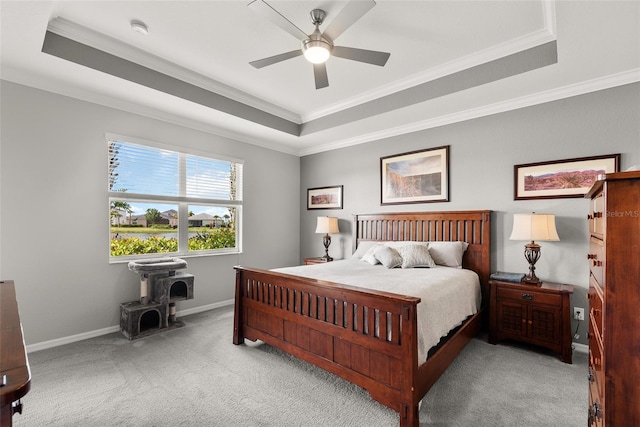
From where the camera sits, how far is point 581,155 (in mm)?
3061

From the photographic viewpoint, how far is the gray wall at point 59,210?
2.88 metres

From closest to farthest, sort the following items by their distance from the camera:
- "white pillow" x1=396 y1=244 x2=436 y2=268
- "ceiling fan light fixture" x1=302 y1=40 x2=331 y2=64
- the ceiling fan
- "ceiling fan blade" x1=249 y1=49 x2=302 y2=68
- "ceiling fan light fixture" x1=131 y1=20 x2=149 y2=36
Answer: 1. the ceiling fan
2. "ceiling fan light fixture" x1=302 y1=40 x2=331 y2=64
3. "ceiling fan blade" x1=249 y1=49 x2=302 y2=68
4. "ceiling fan light fixture" x1=131 y1=20 x2=149 y2=36
5. "white pillow" x1=396 y1=244 x2=436 y2=268

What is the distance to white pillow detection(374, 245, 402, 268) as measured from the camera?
11.4 feet

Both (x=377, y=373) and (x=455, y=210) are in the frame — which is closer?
(x=377, y=373)

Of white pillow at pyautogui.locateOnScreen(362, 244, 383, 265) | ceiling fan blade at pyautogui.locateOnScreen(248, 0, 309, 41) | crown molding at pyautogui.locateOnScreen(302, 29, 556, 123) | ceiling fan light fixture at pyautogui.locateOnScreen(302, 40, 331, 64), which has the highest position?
crown molding at pyautogui.locateOnScreen(302, 29, 556, 123)

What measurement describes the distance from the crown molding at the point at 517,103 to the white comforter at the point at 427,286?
1899 millimetres

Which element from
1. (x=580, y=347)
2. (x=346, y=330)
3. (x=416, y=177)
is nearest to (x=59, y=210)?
(x=346, y=330)

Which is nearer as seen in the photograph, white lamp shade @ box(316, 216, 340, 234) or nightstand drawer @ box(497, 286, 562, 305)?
nightstand drawer @ box(497, 286, 562, 305)

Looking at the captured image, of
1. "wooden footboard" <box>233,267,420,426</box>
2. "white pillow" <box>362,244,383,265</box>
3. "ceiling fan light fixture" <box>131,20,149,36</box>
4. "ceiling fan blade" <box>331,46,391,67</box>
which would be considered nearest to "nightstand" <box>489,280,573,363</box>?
"white pillow" <box>362,244,383,265</box>

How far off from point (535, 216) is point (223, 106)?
3.69 m

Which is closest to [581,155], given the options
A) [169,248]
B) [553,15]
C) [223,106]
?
[553,15]

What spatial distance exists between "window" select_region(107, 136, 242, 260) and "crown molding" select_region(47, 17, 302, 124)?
97 cm

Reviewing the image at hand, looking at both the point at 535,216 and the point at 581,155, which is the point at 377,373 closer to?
the point at 535,216

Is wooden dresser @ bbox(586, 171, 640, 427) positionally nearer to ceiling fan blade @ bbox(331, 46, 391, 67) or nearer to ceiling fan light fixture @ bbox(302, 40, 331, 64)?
ceiling fan blade @ bbox(331, 46, 391, 67)
